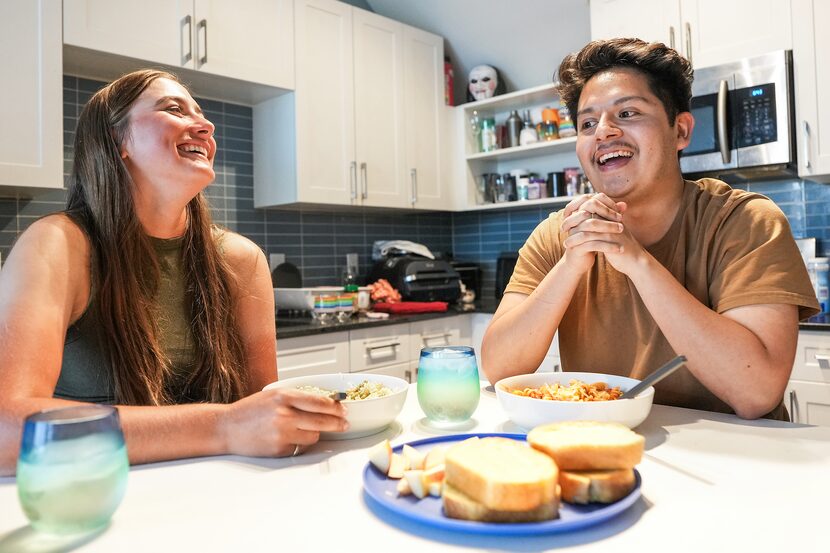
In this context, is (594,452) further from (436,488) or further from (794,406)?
(794,406)

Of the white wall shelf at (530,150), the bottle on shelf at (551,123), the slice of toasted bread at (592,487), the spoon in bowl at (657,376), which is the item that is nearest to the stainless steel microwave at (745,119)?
the white wall shelf at (530,150)

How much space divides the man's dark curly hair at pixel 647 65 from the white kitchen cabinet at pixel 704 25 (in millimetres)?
1520

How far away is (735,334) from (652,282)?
17cm

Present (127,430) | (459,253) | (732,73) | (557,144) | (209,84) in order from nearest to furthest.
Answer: (127,430), (732,73), (209,84), (557,144), (459,253)

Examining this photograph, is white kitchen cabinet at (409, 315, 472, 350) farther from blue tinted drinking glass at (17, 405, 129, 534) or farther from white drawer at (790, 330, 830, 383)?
blue tinted drinking glass at (17, 405, 129, 534)

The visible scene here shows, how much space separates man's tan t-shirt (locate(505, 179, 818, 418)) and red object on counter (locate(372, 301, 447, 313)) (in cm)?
163

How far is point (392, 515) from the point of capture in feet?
2.12

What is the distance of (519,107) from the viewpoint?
12.3ft

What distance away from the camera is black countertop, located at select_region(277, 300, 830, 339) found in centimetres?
226

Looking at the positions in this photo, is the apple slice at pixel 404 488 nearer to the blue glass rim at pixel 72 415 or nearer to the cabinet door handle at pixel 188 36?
the blue glass rim at pixel 72 415

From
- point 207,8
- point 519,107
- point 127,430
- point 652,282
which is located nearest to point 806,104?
point 519,107

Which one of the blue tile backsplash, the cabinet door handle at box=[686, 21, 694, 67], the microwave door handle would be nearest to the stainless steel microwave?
the microwave door handle

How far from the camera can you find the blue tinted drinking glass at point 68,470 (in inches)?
22.0

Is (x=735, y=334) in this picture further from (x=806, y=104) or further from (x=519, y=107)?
(x=519, y=107)
